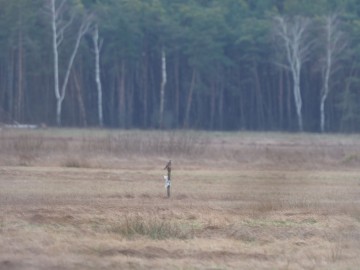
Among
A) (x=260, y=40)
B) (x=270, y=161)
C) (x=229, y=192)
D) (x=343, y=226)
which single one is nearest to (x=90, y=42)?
(x=260, y=40)

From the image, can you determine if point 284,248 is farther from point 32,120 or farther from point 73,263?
point 32,120

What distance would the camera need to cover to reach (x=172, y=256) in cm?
2019

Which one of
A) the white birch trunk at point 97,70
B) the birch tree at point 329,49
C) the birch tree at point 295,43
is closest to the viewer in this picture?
the birch tree at point 295,43

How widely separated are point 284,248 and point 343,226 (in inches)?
138

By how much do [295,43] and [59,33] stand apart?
16741 mm

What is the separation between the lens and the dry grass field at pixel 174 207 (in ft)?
66.2

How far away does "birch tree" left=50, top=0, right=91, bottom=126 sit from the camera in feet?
268

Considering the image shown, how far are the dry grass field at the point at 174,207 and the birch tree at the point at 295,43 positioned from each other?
3306cm

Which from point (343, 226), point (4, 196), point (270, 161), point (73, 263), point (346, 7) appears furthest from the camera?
point (346, 7)

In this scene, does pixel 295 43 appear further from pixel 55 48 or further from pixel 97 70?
pixel 55 48

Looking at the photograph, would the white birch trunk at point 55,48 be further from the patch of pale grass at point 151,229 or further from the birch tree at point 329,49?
the patch of pale grass at point 151,229

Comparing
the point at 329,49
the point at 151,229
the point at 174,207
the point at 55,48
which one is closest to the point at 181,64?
the point at 329,49

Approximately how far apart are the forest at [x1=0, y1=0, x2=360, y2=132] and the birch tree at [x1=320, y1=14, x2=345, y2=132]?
0.47 feet

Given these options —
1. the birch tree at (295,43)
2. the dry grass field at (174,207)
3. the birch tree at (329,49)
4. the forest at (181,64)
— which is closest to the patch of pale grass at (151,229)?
the dry grass field at (174,207)
